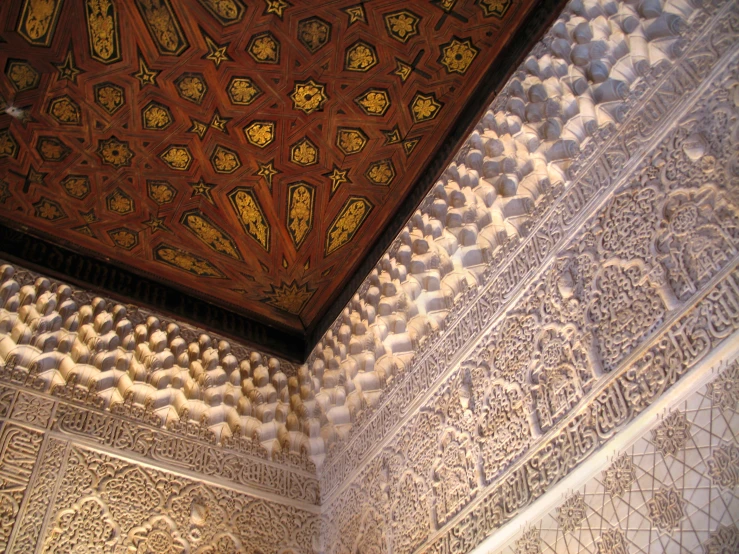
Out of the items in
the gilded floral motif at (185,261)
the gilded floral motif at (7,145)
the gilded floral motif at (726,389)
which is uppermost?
the gilded floral motif at (726,389)

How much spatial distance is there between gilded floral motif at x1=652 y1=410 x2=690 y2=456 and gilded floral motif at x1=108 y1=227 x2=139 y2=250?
2.30 meters

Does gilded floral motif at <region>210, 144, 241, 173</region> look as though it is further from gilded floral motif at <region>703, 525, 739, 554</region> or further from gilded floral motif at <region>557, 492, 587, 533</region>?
gilded floral motif at <region>703, 525, 739, 554</region>

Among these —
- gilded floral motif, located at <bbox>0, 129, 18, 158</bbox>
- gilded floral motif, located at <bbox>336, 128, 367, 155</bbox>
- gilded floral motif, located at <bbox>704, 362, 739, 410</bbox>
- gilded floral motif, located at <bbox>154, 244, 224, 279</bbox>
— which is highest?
gilded floral motif, located at <bbox>704, 362, 739, 410</bbox>

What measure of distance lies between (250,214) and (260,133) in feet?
1.28

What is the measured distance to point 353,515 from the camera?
9.86 ft

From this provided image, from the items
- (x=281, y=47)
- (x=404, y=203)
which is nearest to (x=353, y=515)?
(x=404, y=203)

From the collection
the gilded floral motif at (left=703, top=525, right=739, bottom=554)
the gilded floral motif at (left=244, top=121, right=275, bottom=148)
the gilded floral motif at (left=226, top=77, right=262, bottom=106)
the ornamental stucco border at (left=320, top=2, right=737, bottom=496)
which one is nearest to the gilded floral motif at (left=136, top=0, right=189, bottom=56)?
the gilded floral motif at (left=226, top=77, right=262, bottom=106)

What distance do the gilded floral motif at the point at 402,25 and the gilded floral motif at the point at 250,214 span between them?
899 mm

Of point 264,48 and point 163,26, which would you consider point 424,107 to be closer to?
point 264,48

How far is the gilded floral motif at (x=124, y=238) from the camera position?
3.20m

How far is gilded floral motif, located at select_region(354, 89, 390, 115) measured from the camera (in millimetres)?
2838

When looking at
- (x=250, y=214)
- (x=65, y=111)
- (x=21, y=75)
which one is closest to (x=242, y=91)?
(x=250, y=214)

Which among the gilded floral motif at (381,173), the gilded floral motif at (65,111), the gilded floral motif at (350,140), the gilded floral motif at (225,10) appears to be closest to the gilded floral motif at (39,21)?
the gilded floral motif at (65,111)

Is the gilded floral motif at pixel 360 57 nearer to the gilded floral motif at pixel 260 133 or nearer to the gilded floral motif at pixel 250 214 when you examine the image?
the gilded floral motif at pixel 260 133
